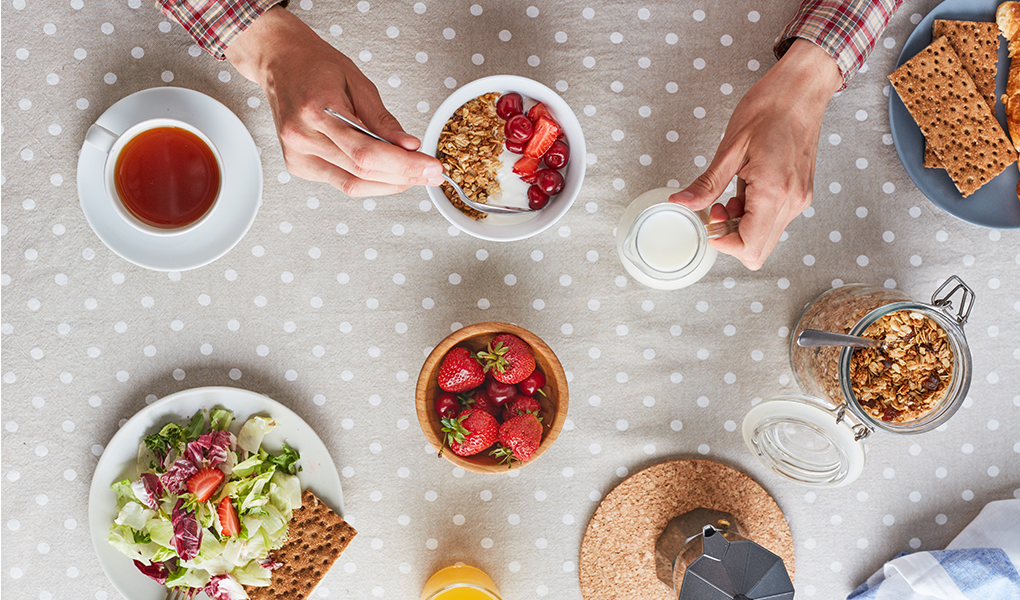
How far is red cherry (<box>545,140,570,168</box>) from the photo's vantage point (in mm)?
992

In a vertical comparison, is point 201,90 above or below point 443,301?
above

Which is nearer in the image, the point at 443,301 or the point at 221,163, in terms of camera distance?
the point at 221,163

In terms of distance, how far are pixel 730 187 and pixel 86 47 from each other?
1.19 m

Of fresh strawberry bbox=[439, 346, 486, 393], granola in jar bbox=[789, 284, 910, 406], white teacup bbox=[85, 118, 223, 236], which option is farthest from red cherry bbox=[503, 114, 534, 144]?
granola in jar bbox=[789, 284, 910, 406]

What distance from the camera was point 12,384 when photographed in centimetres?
113

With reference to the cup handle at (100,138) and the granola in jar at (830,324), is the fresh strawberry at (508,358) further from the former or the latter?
the cup handle at (100,138)

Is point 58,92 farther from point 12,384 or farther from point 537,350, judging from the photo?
point 537,350

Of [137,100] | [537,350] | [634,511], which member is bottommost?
[634,511]

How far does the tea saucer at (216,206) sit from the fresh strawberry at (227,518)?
16.1 inches

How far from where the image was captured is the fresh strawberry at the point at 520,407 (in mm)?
1027

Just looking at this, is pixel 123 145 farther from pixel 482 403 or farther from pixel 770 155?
pixel 770 155

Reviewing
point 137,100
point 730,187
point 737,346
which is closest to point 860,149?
point 730,187

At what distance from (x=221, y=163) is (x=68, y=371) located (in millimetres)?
504

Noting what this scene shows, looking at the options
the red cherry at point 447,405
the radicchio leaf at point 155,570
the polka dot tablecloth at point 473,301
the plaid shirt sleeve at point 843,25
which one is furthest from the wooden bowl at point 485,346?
the plaid shirt sleeve at point 843,25
